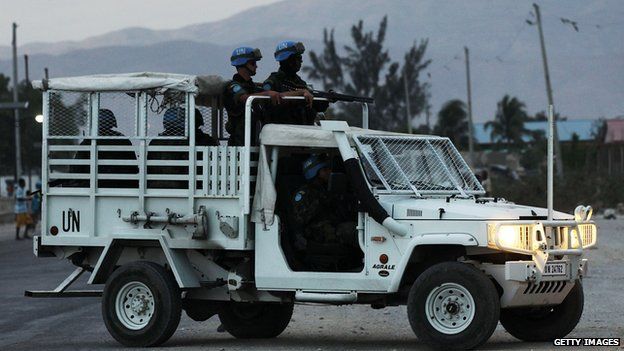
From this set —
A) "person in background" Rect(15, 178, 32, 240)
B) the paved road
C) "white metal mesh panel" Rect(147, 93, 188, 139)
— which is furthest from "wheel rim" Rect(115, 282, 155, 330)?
"person in background" Rect(15, 178, 32, 240)

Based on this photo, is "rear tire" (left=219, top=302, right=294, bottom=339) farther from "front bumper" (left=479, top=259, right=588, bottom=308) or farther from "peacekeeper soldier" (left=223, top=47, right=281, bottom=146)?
"front bumper" (left=479, top=259, right=588, bottom=308)

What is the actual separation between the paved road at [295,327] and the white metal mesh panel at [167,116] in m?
2.02

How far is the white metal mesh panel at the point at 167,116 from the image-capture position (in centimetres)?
1425

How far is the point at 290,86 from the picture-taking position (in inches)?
572

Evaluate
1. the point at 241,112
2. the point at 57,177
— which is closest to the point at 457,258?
the point at 241,112

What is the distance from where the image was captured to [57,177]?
48.2 feet

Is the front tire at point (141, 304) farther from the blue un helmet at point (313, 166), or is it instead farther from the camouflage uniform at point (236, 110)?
the blue un helmet at point (313, 166)

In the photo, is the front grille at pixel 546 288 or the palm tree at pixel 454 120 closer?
the front grille at pixel 546 288

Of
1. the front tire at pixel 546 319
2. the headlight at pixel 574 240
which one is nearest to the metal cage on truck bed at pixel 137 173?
the front tire at pixel 546 319

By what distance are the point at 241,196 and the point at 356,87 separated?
12818 centimetres

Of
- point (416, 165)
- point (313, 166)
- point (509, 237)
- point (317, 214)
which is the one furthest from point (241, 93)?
Answer: point (509, 237)

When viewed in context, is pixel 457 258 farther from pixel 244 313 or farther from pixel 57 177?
→ pixel 57 177

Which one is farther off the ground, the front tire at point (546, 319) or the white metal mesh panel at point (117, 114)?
the white metal mesh panel at point (117, 114)

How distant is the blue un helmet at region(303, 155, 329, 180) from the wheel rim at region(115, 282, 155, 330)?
6.15 ft
